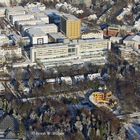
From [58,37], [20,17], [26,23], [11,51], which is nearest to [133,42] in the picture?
[58,37]

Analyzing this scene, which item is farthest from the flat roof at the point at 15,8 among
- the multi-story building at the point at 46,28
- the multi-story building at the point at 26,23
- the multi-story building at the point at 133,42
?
the multi-story building at the point at 133,42

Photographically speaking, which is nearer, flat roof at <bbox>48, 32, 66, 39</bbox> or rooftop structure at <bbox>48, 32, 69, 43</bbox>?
rooftop structure at <bbox>48, 32, 69, 43</bbox>

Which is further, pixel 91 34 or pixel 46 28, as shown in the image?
pixel 46 28

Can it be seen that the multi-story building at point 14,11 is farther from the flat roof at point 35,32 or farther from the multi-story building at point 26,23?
the flat roof at point 35,32

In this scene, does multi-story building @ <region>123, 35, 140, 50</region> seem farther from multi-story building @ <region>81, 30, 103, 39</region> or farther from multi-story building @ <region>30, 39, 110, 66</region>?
multi-story building @ <region>30, 39, 110, 66</region>

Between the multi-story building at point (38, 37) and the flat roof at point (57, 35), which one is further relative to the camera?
the flat roof at point (57, 35)

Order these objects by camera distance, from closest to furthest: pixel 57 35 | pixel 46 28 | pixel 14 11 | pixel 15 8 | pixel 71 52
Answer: pixel 71 52 → pixel 57 35 → pixel 46 28 → pixel 14 11 → pixel 15 8

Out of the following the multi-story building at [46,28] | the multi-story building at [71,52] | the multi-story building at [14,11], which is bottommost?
the multi-story building at [71,52]

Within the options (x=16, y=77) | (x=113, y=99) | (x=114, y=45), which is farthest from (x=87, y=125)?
(x=114, y=45)

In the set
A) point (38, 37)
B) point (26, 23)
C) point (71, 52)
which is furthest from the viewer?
point (26, 23)

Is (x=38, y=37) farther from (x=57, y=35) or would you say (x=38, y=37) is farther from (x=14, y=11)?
(x=14, y=11)

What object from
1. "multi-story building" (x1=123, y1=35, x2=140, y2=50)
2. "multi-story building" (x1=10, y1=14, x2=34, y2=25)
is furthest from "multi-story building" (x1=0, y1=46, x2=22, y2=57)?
"multi-story building" (x1=123, y1=35, x2=140, y2=50)
